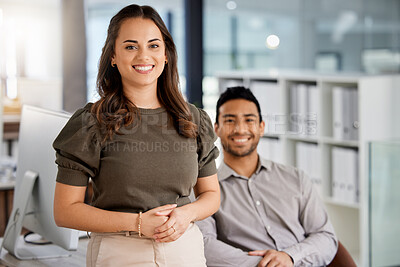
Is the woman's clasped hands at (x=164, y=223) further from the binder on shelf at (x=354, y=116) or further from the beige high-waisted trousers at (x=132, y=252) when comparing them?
the binder on shelf at (x=354, y=116)

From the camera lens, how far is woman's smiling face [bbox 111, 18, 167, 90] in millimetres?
1450

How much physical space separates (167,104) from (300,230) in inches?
35.8

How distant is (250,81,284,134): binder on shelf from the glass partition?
3.75 ft

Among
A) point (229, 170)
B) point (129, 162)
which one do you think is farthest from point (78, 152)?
point (229, 170)

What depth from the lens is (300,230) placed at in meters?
2.15

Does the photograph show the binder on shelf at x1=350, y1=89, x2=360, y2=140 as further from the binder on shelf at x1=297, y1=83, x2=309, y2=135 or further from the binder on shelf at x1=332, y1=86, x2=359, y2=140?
the binder on shelf at x1=297, y1=83, x2=309, y2=135

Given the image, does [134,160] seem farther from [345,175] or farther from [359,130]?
[345,175]

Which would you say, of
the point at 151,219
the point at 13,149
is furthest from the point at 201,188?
the point at 13,149

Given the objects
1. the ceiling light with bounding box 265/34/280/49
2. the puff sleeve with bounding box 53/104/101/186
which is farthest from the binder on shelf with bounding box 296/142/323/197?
the puff sleeve with bounding box 53/104/101/186

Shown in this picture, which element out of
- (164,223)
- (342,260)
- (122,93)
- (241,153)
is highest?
(122,93)

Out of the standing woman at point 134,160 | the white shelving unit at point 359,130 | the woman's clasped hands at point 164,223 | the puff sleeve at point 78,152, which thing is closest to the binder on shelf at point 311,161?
the white shelving unit at point 359,130

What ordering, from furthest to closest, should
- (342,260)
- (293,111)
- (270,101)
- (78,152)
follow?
(270,101), (293,111), (342,260), (78,152)

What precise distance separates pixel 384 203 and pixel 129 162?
90.3 inches

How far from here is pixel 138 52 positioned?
4.76ft
